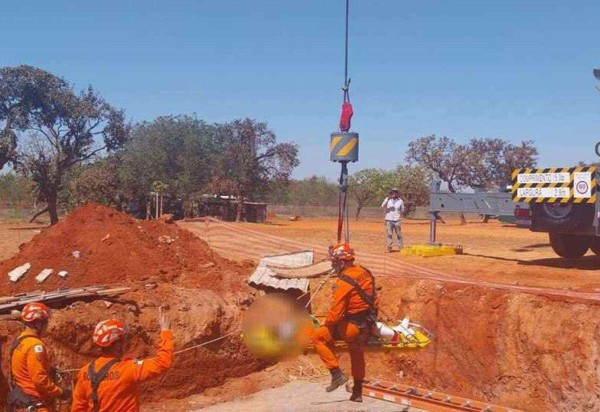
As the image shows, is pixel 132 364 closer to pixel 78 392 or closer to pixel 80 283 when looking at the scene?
pixel 78 392

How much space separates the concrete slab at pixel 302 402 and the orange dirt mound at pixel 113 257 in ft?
7.00

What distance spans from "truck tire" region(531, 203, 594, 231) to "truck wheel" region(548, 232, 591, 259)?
1432mm

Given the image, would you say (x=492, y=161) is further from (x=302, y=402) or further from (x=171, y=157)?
(x=302, y=402)

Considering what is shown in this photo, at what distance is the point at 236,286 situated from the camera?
12250mm

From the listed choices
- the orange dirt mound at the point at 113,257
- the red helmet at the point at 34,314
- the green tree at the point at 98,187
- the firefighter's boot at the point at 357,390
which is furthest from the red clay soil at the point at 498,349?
the green tree at the point at 98,187

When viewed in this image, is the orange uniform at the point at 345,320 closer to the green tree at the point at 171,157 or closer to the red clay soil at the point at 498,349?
the red clay soil at the point at 498,349

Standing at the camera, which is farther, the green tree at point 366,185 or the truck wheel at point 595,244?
the green tree at point 366,185

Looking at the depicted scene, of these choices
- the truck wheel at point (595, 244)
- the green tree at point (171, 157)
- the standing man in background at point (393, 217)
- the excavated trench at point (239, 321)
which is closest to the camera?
the excavated trench at point (239, 321)

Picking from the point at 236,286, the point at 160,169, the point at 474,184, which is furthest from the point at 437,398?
the point at 474,184

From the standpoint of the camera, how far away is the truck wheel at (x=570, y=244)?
1463 cm

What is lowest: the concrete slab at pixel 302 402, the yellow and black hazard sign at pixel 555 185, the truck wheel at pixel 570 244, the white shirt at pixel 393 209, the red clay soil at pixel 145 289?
the concrete slab at pixel 302 402

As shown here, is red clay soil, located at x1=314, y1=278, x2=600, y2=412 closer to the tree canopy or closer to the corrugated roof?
the corrugated roof

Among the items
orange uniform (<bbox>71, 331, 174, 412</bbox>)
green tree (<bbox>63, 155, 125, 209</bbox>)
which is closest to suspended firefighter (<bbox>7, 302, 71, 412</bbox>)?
orange uniform (<bbox>71, 331, 174, 412</bbox>)

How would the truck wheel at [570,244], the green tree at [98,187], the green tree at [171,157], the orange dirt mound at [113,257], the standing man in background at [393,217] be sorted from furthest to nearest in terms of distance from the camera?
the green tree at [171,157]
the green tree at [98,187]
the standing man in background at [393,217]
the truck wheel at [570,244]
the orange dirt mound at [113,257]
